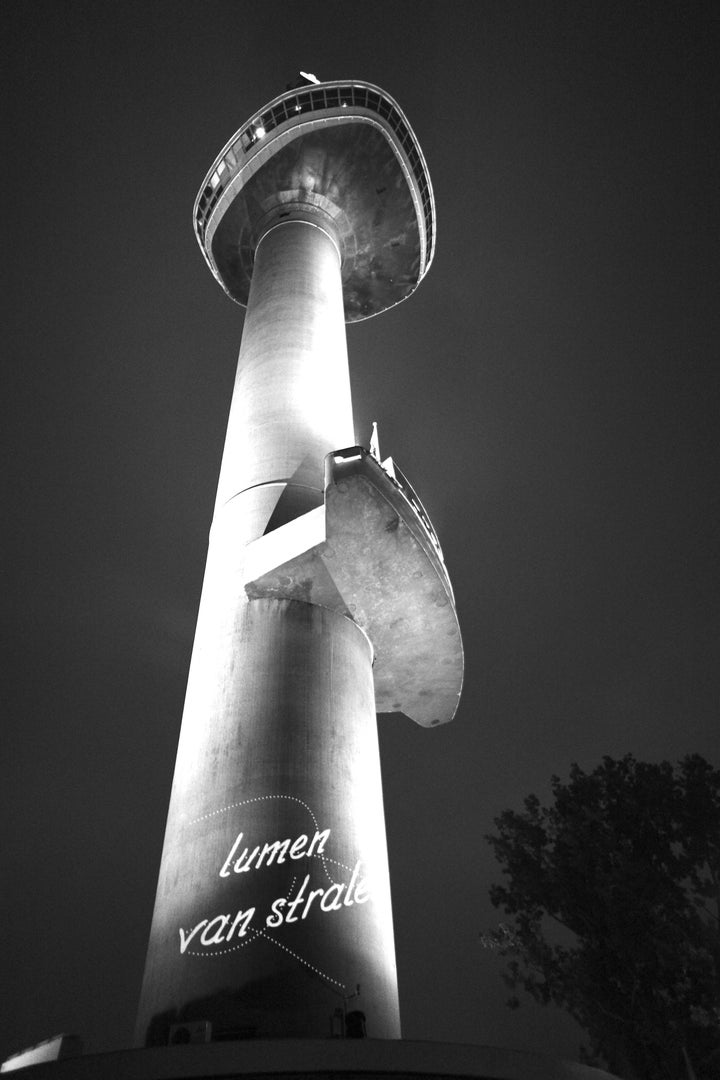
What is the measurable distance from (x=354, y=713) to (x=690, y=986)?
1857 centimetres

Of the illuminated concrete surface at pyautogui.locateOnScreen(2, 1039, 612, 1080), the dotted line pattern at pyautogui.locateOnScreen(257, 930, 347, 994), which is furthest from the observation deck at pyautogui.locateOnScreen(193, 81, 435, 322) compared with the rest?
the illuminated concrete surface at pyautogui.locateOnScreen(2, 1039, 612, 1080)

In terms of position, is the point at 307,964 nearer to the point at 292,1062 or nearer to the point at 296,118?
the point at 292,1062

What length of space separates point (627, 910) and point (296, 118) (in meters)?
31.8

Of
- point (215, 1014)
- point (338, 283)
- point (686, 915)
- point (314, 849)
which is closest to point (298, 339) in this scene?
point (338, 283)

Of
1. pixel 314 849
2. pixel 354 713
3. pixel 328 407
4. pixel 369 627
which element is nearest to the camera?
pixel 314 849

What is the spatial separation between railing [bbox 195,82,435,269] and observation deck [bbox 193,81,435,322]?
0.04m

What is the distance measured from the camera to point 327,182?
32125 millimetres

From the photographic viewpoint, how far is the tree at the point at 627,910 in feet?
84.8

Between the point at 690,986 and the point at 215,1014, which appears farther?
the point at 690,986

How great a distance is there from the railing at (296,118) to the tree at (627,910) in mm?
26552

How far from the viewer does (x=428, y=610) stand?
59.8ft

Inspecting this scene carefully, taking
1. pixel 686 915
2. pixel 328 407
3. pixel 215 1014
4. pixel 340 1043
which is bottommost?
pixel 340 1043

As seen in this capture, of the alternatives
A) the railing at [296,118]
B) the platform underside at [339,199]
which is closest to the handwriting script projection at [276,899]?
the platform underside at [339,199]

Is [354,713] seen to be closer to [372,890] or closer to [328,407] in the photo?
[372,890]
